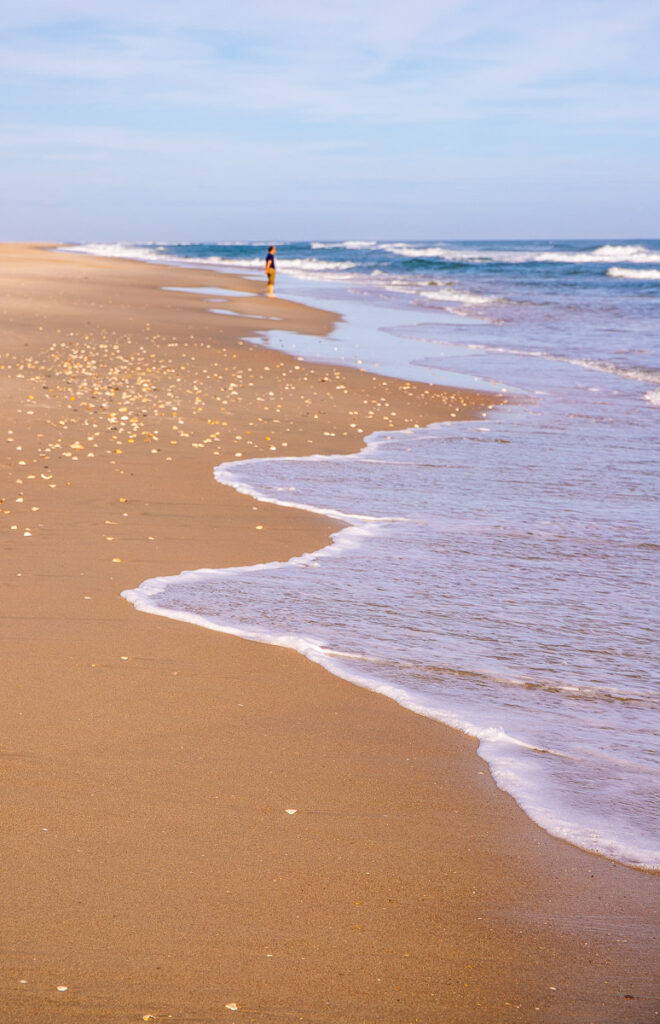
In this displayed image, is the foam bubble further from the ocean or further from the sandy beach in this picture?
the sandy beach

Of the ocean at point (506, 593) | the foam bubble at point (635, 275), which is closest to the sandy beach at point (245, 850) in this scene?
the ocean at point (506, 593)

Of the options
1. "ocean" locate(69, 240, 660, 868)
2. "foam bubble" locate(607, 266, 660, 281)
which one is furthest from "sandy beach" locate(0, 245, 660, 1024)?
"foam bubble" locate(607, 266, 660, 281)

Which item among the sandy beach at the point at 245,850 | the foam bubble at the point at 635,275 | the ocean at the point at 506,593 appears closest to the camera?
the sandy beach at the point at 245,850

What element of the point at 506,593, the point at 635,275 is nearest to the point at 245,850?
the point at 506,593

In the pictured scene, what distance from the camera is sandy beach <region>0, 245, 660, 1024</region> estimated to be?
2.81 m

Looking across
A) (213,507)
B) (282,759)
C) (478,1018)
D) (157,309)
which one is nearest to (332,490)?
(213,507)

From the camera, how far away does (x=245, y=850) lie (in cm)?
345

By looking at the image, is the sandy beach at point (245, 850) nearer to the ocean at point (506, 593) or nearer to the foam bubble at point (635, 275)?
the ocean at point (506, 593)

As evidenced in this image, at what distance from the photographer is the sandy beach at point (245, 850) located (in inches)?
111

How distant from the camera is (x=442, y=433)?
1238 centimetres

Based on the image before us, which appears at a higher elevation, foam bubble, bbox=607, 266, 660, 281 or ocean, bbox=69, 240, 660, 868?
foam bubble, bbox=607, 266, 660, 281

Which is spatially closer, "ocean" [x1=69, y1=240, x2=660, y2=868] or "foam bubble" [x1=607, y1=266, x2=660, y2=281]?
"ocean" [x1=69, y1=240, x2=660, y2=868]

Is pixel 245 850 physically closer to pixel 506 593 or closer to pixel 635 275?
pixel 506 593

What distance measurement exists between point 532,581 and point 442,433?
5.87m
